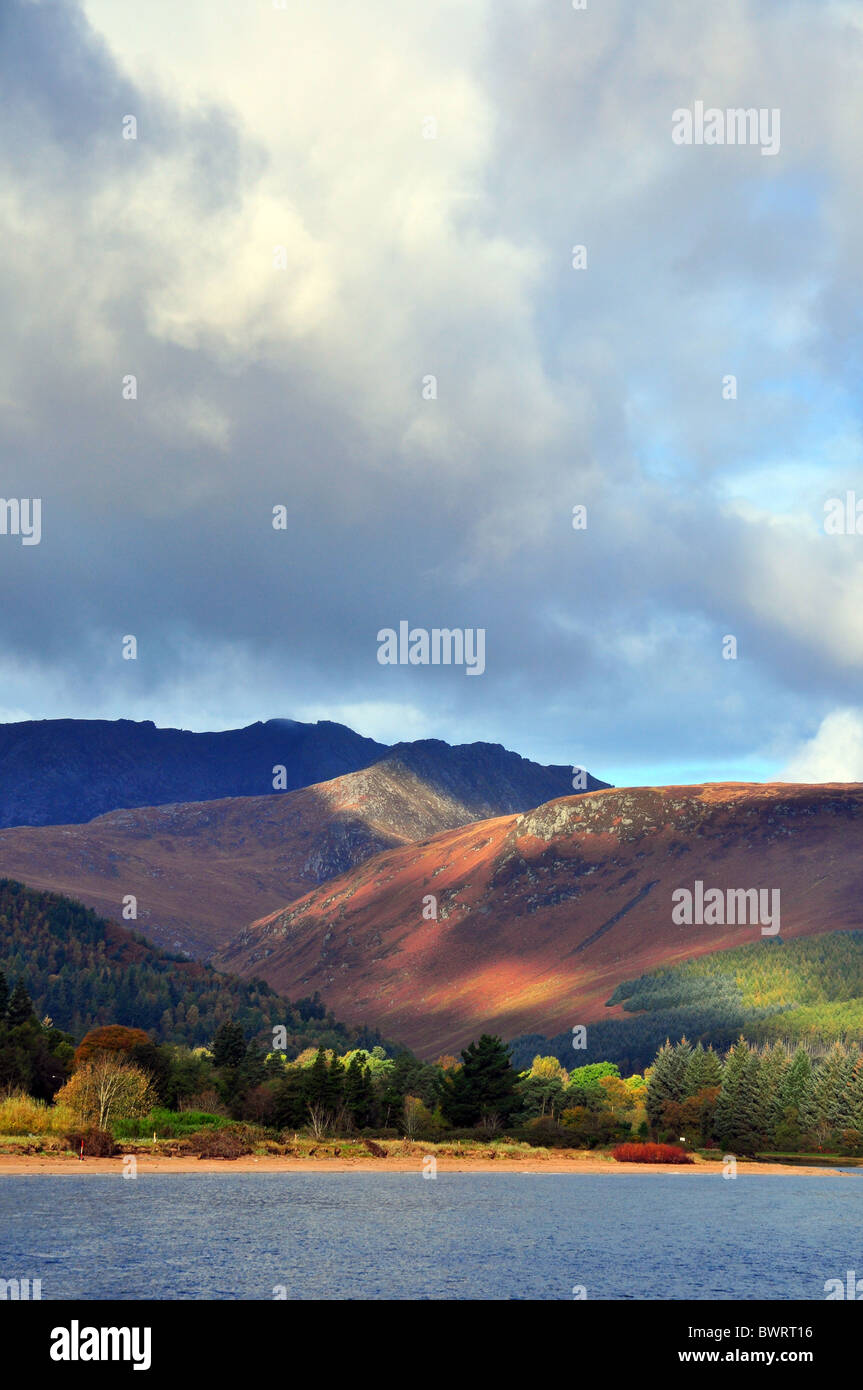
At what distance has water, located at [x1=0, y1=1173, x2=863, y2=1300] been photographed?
163 feet

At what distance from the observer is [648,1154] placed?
137250mm

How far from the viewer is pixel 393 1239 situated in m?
62.6

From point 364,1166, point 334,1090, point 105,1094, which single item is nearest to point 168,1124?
point 105,1094

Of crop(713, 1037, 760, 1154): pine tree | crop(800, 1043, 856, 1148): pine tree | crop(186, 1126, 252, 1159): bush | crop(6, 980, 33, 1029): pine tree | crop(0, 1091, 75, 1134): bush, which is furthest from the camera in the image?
crop(800, 1043, 856, 1148): pine tree

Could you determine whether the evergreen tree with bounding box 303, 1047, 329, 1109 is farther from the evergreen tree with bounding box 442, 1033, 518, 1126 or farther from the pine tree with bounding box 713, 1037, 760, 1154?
the pine tree with bounding box 713, 1037, 760, 1154

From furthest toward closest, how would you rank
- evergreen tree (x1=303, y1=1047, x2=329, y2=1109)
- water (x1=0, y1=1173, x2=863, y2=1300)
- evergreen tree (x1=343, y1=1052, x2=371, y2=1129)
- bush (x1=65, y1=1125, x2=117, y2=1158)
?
1. evergreen tree (x1=343, y1=1052, x2=371, y2=1129)
2. evergreen tree (x1=303, y1=1047, x2=329, y2=1109)
3. bush (x1=65, y1=1125, x2=117, y2=1158)
4. water (x1=0, y1=1173, x2=863, y2=1300)

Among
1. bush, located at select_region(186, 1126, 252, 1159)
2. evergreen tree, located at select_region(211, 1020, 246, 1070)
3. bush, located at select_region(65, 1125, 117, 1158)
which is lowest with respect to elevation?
bush, located at select_region(186, 1126, 252, 1159)

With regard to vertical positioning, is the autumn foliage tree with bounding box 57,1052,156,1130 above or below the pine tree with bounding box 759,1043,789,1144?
above

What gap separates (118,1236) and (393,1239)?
13867 mm

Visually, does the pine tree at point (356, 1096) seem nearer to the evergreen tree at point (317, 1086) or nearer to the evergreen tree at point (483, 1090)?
the evergreen tree at point (317, 1086)

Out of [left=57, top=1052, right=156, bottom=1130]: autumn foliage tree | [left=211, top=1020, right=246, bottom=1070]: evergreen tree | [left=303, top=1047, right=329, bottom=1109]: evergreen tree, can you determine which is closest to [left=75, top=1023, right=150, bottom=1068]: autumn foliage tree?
[left=57, top=1052, right=156, bottom=1130]: autumn foliage tree

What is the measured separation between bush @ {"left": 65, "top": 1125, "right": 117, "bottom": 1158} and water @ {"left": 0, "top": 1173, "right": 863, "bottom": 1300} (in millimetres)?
10481
